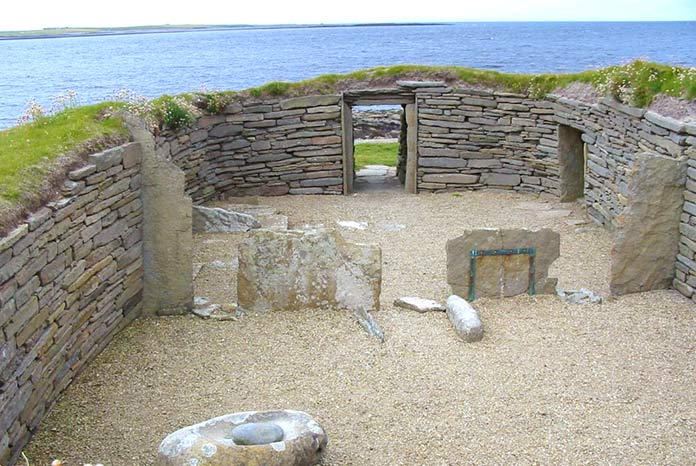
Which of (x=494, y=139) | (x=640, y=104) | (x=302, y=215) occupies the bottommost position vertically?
(x=302, y=215)

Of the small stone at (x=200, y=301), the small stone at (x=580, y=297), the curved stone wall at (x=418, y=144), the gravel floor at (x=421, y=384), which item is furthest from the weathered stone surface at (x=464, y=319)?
the curved stone wall at (x=418, y=144)

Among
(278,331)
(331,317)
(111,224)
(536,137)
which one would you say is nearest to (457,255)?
(331,317)

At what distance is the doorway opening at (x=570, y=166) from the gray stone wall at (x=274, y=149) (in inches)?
182

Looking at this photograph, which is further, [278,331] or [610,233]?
[610,233]

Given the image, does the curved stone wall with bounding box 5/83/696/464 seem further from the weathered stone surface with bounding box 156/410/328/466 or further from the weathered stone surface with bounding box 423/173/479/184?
the weathered stone surface with bounding box 156/410/328/466

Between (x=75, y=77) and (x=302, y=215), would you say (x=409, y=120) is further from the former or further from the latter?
(x=75, y=77)

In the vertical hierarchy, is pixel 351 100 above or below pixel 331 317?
above

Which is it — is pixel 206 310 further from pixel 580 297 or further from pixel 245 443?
pixel 580 297

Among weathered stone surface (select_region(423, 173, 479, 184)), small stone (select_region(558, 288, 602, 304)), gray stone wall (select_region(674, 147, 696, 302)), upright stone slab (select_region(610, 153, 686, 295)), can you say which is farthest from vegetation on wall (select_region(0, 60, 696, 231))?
small stone (select_region(558, 288, 602, 304))

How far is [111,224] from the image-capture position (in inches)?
313

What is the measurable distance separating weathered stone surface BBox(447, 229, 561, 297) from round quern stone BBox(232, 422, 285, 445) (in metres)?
4.25

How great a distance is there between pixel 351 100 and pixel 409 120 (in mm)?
1333

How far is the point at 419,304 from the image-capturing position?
29.1 ft

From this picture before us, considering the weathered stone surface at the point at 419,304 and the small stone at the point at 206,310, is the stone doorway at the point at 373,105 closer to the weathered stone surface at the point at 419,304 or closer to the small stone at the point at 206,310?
the weathered stone surface at the point at 419,304
